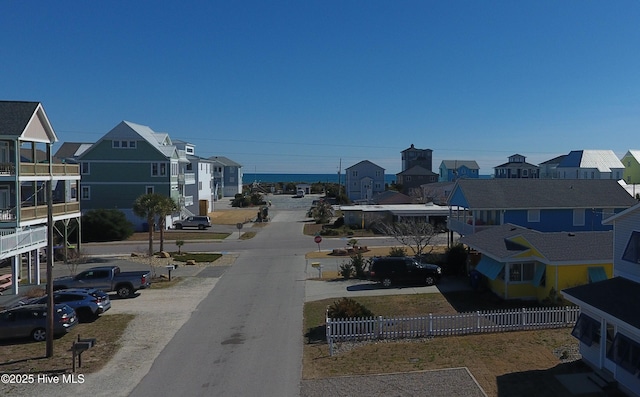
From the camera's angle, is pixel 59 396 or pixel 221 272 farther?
pixel 221 272

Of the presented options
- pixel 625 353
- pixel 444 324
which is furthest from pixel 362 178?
pixel 625 353

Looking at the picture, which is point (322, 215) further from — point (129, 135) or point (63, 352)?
point (63, 352)

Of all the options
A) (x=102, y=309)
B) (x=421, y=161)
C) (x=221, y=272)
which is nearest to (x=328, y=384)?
(x=102, y=309)

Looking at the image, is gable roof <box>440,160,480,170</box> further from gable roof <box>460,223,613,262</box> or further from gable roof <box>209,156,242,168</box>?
gable roof <box>460,223,613,262</box>

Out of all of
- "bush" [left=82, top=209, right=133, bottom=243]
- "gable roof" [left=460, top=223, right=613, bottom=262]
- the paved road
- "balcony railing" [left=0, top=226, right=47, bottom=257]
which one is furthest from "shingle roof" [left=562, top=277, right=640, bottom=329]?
"bush" [left=82, top=209, right=133, bottom=243]

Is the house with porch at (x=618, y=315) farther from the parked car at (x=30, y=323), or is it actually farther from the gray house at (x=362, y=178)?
the gray house at (x=362, y=178)

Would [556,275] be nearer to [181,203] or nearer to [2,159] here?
[2,159]

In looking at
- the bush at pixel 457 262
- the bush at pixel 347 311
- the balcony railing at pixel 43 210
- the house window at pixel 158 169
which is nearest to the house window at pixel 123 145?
the house window at pixel 158 169
